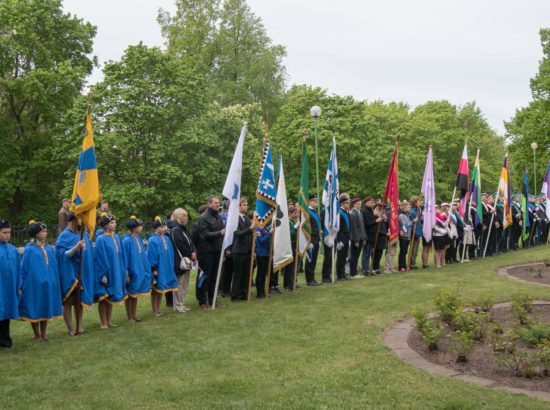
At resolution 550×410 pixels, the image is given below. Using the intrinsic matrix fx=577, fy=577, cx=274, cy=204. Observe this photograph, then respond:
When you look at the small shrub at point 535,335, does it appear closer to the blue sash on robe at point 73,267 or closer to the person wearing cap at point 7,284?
the blue sash on robe at point 73,267

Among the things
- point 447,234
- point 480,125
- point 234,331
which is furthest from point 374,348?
point 480,125

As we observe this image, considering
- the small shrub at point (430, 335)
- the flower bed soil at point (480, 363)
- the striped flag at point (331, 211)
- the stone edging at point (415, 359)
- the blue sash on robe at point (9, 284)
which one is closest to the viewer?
the stone edging at point (415, 359)

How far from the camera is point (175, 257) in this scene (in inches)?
463

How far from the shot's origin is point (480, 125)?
60.5m

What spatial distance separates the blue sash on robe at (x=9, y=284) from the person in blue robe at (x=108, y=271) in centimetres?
139

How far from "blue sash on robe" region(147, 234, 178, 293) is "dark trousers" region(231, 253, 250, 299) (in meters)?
1.89

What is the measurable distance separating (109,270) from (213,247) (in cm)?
282

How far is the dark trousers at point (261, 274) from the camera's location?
13375 millimetres

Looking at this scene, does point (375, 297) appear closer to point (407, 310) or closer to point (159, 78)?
point (407, 310)

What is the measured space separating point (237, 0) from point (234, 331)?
44072 mm

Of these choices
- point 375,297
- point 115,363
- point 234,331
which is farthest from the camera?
point 375,297

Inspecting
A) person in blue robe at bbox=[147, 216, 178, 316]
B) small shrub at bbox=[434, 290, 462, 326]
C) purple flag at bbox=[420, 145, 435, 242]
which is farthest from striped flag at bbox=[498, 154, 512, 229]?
person in blue robe at bbox=[147, 216, 178, 316]

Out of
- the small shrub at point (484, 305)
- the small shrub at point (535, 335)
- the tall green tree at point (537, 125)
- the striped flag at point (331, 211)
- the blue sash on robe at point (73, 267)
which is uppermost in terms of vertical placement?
the tall green tree at point (537, 125)

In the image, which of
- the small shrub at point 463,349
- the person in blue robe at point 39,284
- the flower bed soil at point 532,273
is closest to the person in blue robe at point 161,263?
the person in blue robe at point 39,284
